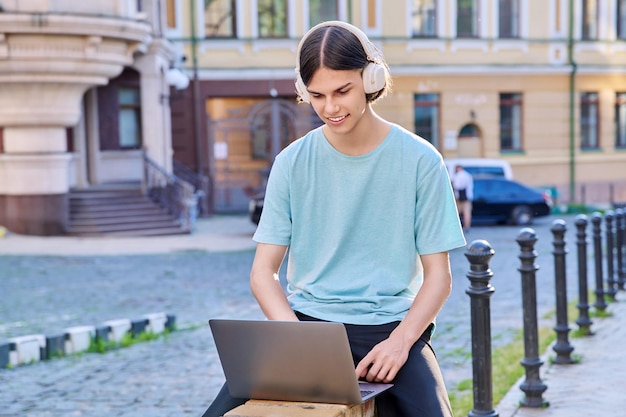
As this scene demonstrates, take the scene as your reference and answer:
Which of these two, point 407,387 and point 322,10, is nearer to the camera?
point 407,387

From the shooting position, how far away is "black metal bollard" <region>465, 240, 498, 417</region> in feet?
18.1

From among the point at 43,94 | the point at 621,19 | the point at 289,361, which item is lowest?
the point at 289,361

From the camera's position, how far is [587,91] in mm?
36625

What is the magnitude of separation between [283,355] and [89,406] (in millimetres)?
4527

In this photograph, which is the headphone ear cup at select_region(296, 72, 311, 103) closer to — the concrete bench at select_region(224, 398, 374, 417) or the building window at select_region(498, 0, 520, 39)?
the concrete bench at select_region(224, 398, 374, 417)

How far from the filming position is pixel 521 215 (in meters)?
27.5

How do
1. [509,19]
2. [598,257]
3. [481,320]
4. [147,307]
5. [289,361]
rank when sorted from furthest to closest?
[509,19], [147,307], [598,257], [481,320], [289,361]

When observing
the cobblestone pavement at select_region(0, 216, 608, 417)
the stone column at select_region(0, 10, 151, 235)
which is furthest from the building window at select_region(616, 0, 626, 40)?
the stone column at select_region(0, 10, 151, 235)

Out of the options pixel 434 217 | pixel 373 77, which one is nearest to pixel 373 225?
pixel 434 217

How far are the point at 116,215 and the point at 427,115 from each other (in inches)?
503

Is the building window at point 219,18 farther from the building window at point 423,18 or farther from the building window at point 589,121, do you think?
the building window at point 589,121

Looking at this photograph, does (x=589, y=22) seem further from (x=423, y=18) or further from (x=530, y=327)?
(x=530, y=327)

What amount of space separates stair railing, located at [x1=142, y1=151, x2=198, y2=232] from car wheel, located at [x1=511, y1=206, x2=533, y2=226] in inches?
311

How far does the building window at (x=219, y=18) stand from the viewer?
1316 inches
